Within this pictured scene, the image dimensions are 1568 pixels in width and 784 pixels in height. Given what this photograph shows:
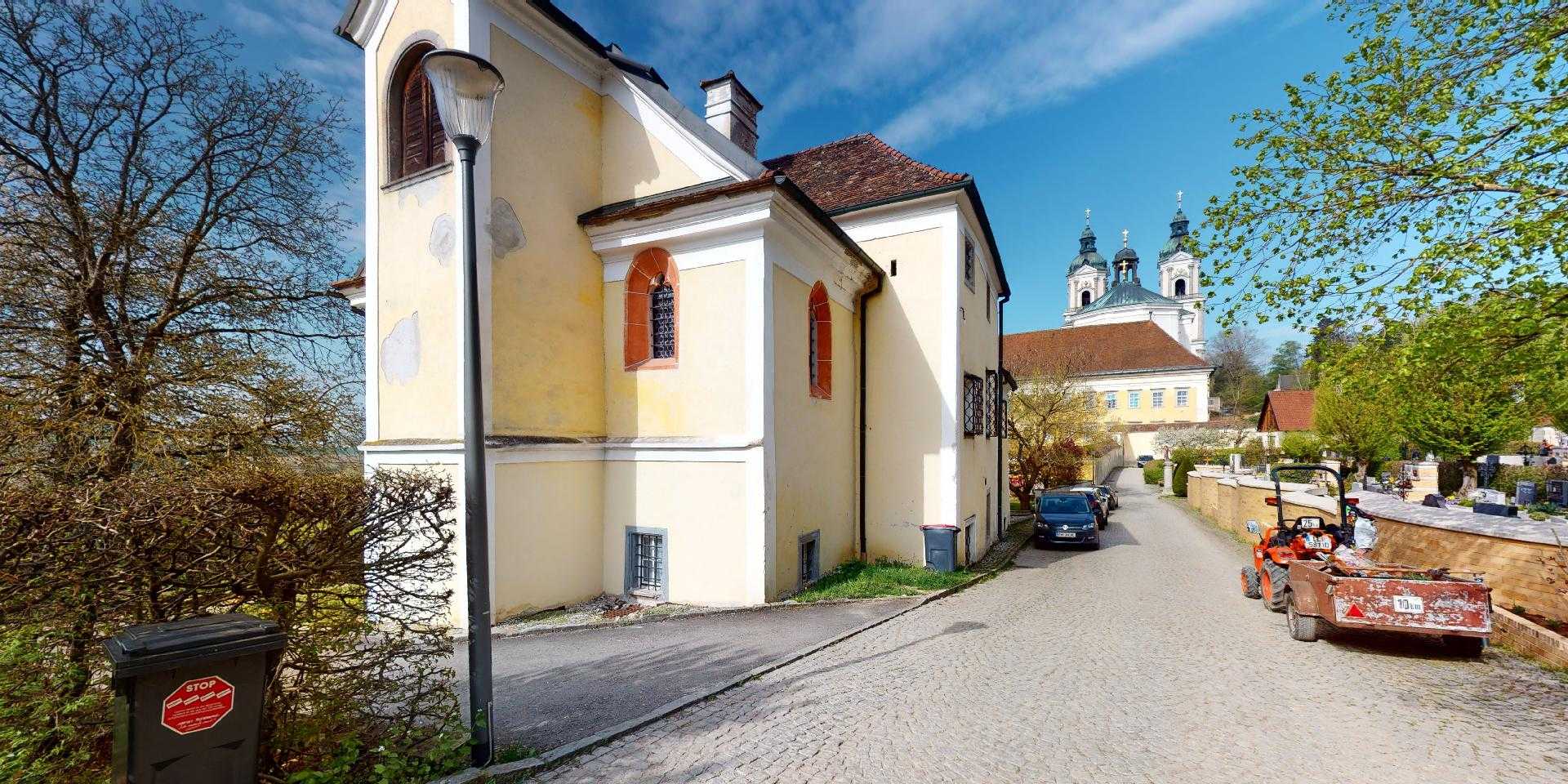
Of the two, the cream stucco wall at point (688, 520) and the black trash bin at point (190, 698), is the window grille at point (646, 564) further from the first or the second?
the black trash bin at point (190, 698)

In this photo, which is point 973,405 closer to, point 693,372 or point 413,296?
point 693,372

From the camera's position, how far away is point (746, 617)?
29.3 ft

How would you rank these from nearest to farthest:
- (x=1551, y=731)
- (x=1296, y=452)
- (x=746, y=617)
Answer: (x=1551, y=731)
(x=746, y=617)
(x=1296, y=452)

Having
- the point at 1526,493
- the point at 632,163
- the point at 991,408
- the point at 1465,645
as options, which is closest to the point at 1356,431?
the point at 1526,493

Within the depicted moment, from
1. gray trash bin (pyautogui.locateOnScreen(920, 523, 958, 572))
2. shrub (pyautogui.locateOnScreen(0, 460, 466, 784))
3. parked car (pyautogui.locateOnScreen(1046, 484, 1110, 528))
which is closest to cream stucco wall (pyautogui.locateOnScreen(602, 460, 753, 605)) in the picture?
gray trash bin (pyautogui.locateOnScreen(920, 523, 958, 572))

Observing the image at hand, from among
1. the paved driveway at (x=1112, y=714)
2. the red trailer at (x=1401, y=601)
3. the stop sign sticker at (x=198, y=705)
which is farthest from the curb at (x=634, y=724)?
the red trailer at (x=1401, y=601)

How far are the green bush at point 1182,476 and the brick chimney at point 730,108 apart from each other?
2947 cm

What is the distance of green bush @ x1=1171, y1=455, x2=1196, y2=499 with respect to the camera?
33.1 m

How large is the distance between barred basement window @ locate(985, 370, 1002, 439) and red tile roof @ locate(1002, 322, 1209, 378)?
36.9 metres

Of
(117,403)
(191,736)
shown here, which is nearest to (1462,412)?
(191,736)

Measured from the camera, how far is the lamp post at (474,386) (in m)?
4.22

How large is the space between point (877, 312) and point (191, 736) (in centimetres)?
1235

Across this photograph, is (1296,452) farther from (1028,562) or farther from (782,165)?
(782,165)

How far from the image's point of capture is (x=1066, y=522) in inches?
672
